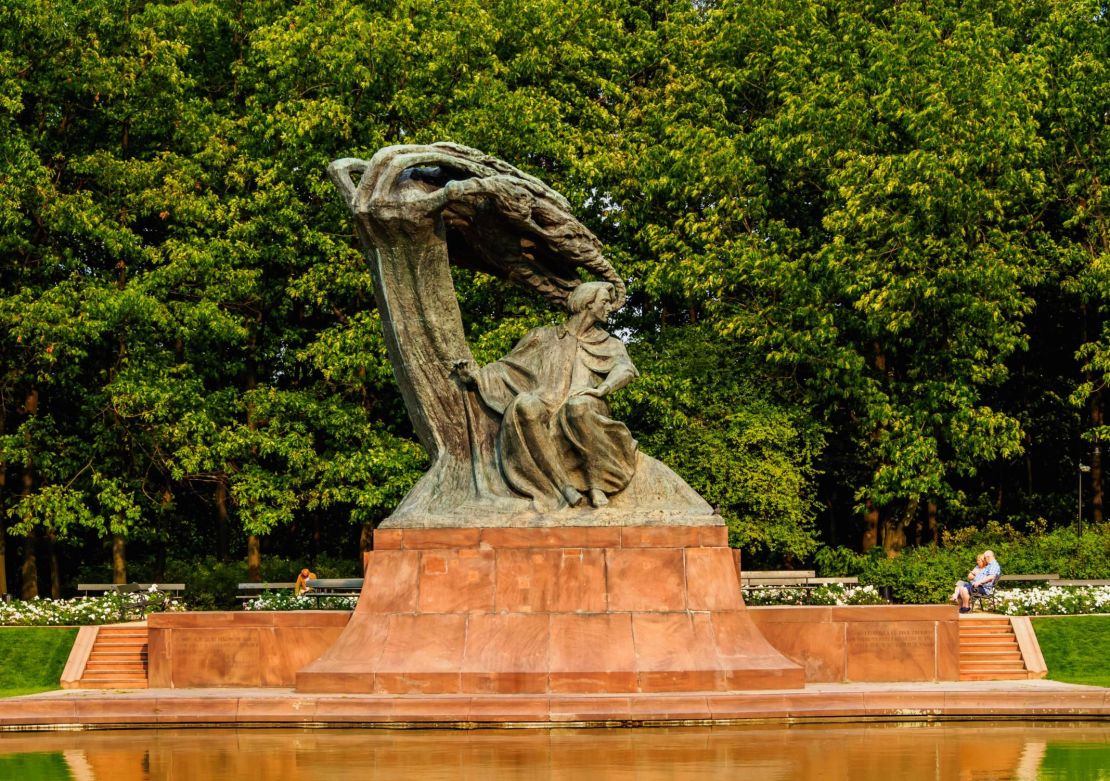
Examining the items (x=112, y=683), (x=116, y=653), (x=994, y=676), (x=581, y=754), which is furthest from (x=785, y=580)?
(x=581, y=754)

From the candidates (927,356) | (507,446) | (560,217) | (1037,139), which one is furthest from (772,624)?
(1037,139)

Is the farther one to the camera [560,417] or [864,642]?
[864,642]

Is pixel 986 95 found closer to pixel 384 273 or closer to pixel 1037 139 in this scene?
pixel 1037 139

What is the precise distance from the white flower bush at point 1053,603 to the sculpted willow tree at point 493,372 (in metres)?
7.64

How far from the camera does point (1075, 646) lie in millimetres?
20344

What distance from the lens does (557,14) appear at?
32.1 meters

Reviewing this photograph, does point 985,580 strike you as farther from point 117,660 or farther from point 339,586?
point 117,660

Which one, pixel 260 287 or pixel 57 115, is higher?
pixel 57 115

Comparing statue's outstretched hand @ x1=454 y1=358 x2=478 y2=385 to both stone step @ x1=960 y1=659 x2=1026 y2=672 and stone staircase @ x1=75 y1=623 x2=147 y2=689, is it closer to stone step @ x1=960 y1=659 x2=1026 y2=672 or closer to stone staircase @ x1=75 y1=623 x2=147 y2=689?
stone staircase @ x1=75 y1=623 x2=147 y2=689

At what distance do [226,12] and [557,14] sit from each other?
6593 mm

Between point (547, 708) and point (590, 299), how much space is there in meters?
5.09

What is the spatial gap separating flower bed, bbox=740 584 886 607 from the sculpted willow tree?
5.52m

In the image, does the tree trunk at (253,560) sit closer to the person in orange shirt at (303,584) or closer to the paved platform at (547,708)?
the person in orange shirt at (303,584)

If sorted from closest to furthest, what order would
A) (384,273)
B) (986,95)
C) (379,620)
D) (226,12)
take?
(379,620), (384,273), (986,95), (226,12)
